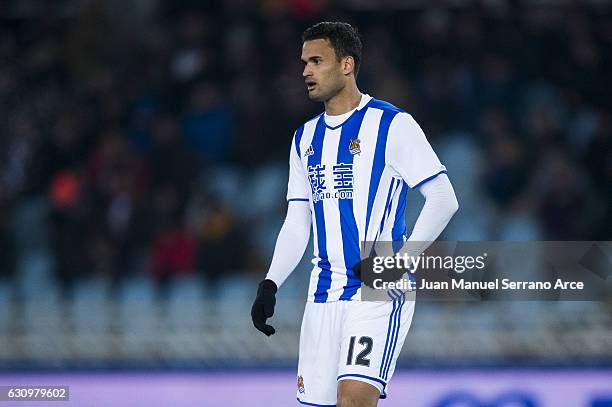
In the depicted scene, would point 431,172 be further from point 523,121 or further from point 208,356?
point 523,121

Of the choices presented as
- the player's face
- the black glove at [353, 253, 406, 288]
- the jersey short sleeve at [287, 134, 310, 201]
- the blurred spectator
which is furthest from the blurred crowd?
the black glove at [353, 253, 406, 288]

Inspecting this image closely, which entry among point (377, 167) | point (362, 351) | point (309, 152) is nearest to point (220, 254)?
point (309, 152)

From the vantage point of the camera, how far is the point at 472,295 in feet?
25.2

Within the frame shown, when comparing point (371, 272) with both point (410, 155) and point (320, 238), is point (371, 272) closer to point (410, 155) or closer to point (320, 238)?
point (320, 238)

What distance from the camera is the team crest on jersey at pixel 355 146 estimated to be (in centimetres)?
485

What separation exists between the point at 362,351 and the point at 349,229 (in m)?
0.52

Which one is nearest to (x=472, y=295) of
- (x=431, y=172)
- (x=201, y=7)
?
(x=431, y=172)

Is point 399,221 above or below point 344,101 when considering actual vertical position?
below

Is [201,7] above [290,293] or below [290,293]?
above

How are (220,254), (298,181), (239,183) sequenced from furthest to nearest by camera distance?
(239,183)
(220,254)
(298,181)

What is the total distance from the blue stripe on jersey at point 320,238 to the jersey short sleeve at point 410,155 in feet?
1.08

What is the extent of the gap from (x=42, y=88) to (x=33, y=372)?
3474 mm

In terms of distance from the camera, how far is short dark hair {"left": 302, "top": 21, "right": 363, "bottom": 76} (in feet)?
16.2

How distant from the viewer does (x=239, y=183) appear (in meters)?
9.38
